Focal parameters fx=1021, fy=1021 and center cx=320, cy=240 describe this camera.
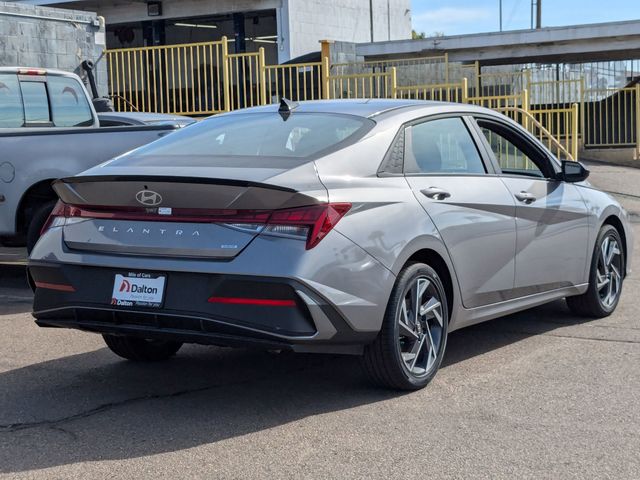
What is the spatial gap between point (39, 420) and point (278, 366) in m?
1.63

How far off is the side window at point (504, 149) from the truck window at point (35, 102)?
17.3 feet

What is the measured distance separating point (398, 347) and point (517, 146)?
2423 millimetres

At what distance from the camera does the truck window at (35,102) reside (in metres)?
10.6

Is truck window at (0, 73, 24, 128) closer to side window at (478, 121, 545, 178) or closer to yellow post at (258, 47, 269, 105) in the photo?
side window at (478, 121, 545, 178)

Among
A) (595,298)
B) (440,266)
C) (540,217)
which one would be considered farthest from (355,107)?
(595,298)

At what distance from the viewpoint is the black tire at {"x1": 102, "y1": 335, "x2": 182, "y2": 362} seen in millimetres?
6188

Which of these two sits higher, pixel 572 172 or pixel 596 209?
pixel 572 172

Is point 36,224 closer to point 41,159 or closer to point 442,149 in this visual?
point 41,159

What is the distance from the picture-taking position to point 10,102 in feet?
34.2

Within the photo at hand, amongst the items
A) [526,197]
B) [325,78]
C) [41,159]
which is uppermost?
[325,78]

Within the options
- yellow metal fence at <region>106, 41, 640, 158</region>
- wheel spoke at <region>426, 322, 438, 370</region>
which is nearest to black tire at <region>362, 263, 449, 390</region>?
wheel spoke at <region>426, 322, 438, 370</region>

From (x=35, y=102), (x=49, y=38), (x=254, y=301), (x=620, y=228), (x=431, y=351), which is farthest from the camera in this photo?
(x=49, y=38)

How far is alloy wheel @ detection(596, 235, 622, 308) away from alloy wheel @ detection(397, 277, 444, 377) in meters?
2.32

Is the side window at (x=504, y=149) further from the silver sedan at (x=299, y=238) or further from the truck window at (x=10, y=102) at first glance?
the truck window at (x=10, y=102)
